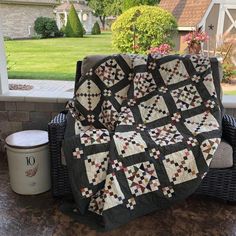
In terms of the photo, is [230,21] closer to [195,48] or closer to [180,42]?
[195,48]

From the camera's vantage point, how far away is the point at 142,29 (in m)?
3.99

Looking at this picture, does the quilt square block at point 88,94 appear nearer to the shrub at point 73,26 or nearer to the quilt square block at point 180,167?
the quilt square block at point 180,167

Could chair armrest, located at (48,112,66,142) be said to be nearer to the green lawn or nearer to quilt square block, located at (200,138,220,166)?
quilt square block, located at (200,138,220,166)

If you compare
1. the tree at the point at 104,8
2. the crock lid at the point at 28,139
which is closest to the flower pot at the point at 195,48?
the tree at the point at 104,8

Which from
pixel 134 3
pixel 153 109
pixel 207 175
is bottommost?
pixel 207 175

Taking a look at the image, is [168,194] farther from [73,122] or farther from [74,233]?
[73,122]

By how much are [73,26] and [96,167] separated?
3502mm

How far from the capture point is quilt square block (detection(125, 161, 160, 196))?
1735mm

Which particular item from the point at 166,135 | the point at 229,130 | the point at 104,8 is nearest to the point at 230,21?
the point at 104,8

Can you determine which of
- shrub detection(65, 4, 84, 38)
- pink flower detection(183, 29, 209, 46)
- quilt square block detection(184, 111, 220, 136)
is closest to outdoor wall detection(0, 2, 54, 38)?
shrub detection(65, 4, 84, 38)

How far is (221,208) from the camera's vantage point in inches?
78.6

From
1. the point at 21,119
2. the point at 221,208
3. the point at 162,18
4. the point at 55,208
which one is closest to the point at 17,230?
the point at 55,208

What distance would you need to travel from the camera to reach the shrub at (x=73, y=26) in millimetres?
4434

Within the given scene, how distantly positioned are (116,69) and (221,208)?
1296mm
